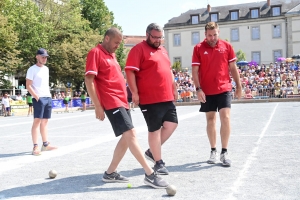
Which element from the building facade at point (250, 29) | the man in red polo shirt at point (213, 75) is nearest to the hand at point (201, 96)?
the man in red polo shirt at point (213, 75)

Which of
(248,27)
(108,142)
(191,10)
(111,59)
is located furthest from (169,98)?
(191,10)

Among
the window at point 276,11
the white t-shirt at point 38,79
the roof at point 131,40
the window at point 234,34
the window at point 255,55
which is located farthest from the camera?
the roof at point 131,40

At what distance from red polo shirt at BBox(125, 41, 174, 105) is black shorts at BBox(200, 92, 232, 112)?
1033 millimetres

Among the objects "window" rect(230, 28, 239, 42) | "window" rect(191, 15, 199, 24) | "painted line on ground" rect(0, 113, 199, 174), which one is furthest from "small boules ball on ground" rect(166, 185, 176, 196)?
"window" rect(191, 15, 199, 24)

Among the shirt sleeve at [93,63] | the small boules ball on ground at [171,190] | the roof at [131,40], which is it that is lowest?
the small boules ball on ground at [171,190]

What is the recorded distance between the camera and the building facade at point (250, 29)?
64.4 meters

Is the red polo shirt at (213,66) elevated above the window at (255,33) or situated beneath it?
situated beneath

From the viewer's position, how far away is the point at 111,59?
477cm

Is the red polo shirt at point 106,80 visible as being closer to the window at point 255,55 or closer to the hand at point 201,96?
the hand at point 201,96

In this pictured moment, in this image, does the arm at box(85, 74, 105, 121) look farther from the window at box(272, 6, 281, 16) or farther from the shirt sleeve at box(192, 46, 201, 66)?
the window at box(272, 6, 281, 16)

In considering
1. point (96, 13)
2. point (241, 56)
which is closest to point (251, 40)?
point (241, 56)

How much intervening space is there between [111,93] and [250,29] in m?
65.2

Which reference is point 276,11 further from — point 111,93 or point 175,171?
point 111,93

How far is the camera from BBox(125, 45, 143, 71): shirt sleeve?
16.2 feet
